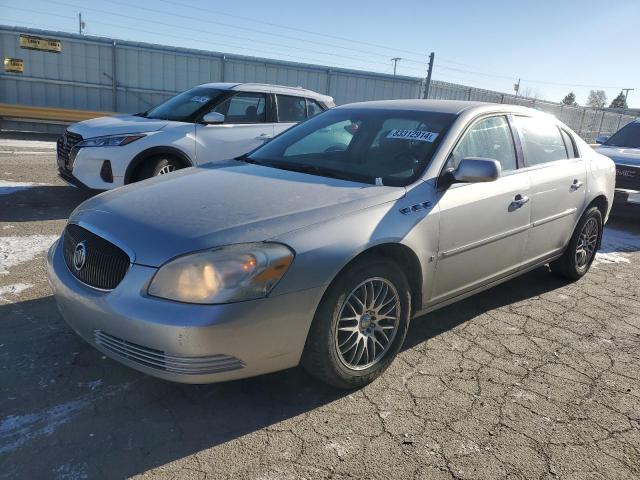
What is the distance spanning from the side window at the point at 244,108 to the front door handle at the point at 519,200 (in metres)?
4.33

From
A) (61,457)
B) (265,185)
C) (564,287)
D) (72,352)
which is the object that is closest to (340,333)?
(265,185)

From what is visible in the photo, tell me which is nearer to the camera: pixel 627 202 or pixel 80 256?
pixel 80 256

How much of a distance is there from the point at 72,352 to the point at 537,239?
3.43 metres

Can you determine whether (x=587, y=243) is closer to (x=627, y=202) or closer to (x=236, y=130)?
(x=627, y=202)

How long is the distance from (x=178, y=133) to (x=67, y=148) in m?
1.37

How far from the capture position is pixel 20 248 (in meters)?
4.82

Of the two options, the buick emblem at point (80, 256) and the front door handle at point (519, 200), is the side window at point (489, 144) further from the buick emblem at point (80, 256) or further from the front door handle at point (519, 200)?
the buick emblem at point (80, 256)

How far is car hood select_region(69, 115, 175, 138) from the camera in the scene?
20.6 feet

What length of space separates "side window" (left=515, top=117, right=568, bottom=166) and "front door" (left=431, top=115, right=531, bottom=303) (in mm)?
202

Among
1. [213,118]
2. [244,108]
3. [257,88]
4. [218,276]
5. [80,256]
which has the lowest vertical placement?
[80,256]

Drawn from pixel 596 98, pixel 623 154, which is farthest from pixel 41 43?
pixel 596 98

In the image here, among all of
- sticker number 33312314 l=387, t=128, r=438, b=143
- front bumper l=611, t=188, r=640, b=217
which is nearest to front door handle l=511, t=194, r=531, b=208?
sticker number 33312314 l=387, t=128, r=438, b=143

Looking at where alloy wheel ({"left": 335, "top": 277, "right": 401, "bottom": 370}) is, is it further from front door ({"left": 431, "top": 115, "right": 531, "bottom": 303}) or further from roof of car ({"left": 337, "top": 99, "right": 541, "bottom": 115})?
roof of car ({"left": 337, "top": 99, "right": 541, "bottom": 115})

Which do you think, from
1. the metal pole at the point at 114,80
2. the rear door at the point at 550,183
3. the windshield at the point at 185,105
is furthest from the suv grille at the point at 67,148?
the metal pole at the point at 114,80
